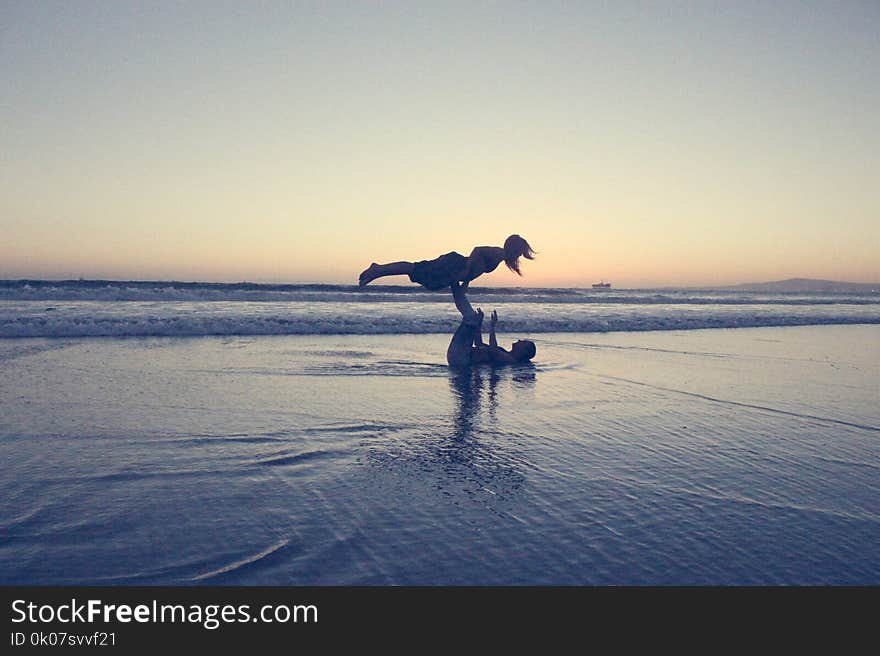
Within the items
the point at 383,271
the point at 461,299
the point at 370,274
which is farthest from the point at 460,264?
the point at 370,274

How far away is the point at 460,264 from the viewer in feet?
32.5

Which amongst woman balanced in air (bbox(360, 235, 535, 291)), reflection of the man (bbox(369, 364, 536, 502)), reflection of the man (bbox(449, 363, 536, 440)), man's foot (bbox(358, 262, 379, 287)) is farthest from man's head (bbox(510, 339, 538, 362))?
man's foot (bbox(358, 262, 379, 287))

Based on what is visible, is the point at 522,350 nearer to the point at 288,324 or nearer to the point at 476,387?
the point at 476,387

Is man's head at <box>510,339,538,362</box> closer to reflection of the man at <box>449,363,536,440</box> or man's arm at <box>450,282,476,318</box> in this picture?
reflection of the man at <box>449,363,536,440</box>

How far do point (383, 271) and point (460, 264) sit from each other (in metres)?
1.44

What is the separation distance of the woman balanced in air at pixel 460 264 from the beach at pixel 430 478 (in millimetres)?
1722

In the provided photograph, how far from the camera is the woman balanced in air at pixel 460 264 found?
968 cm

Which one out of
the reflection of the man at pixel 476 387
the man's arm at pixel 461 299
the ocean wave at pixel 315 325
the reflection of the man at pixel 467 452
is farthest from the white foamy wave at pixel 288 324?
the reflection of the man at pixel 467 452

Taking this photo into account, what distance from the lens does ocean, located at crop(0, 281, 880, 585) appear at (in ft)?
10.3

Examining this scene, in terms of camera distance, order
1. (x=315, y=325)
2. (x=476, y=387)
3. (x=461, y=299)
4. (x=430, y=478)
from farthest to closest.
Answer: (x=315, y=325) < (x=461, y=299) < (x=476, y=387) < (x=430, y=478)

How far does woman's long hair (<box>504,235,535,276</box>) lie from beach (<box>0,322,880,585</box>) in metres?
1.97

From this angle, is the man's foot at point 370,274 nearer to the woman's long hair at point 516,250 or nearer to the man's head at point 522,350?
the woman's long hair at point 516,250

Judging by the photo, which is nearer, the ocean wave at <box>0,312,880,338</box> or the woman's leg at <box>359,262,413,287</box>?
the woman's leg at <box>359,262,413,287</box>
